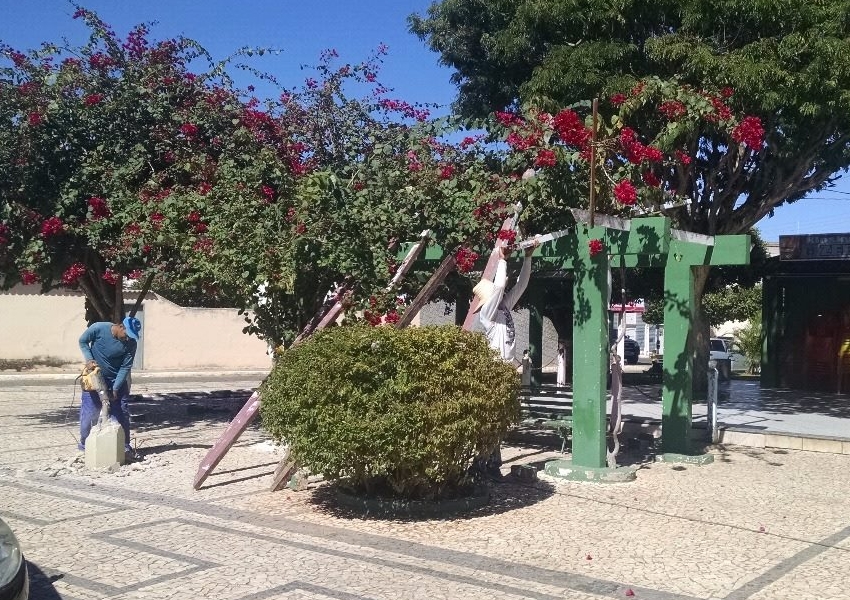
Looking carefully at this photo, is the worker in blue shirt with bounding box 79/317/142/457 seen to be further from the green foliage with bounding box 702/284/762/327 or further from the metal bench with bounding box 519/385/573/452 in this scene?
the green foliage with bounding box 702/284/762/327

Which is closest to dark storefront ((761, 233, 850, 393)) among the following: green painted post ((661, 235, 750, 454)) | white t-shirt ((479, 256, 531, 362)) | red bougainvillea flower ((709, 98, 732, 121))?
green painted post ((661, 235, 750, 454))

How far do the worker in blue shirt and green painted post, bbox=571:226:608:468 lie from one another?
4.90 metres

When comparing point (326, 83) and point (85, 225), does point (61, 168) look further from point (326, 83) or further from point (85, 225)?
point (326, 83)

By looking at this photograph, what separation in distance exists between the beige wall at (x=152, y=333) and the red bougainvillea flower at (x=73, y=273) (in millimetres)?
13828

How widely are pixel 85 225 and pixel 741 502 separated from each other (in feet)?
28.6

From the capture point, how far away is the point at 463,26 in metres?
16.5

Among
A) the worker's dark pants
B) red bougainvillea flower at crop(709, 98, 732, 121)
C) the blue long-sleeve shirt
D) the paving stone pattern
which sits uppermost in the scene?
red bougainvillea flower at crop(709, 98, 732, 121)

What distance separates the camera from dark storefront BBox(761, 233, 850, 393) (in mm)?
20953

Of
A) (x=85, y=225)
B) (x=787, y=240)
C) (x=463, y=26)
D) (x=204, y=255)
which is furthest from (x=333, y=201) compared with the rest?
(x=787, y=240)

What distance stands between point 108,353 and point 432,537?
5.01m

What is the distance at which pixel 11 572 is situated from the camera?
15.5 feet

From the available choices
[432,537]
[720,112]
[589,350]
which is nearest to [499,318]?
[589,350]

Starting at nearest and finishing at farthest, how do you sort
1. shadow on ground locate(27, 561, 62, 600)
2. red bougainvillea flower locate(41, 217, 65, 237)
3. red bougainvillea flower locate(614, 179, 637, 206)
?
shadow on ground locate(27, 561, 62, 600)
red bougainvillea flower locate(614, 179, 637, 206)
red bougainvillea flower locate(41, 217, 65, 237)

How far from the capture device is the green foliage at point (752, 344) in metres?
32.6
